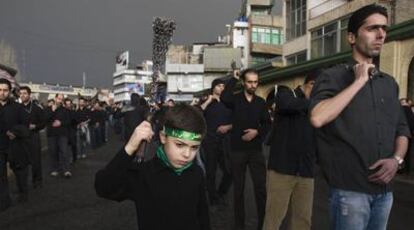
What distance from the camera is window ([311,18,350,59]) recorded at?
31.0m

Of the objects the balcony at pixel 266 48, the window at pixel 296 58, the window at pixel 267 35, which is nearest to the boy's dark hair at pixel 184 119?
the window at pixel 296 58

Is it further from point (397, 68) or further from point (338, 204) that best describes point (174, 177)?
point (397, 68)

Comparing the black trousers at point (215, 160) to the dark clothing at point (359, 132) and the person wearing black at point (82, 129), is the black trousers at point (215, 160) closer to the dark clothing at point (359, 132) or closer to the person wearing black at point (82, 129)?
the dark clothing at point (359, 132)

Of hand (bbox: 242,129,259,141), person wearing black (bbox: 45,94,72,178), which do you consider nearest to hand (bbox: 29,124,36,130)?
person wearing black (bbox: 45,94,72,178)

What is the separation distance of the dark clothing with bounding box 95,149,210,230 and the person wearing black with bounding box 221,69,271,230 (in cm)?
414

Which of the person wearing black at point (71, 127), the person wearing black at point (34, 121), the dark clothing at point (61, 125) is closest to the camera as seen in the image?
the person wearing black at point (34, 121)

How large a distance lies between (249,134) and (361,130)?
397 centimetres

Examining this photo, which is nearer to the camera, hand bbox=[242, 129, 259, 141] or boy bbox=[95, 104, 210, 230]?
boy bbox=[95, 104, 210, 230]

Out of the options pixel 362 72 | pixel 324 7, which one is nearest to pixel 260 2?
pixel 324 7

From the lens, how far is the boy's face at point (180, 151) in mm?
2832

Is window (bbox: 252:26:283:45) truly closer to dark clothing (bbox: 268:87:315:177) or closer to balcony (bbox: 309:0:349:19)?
balcony (bbox: 309:0:349:19)

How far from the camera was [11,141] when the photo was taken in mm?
9258

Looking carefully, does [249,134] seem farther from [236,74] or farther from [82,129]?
[82,129]

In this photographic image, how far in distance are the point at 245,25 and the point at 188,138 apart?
83.6 metres
